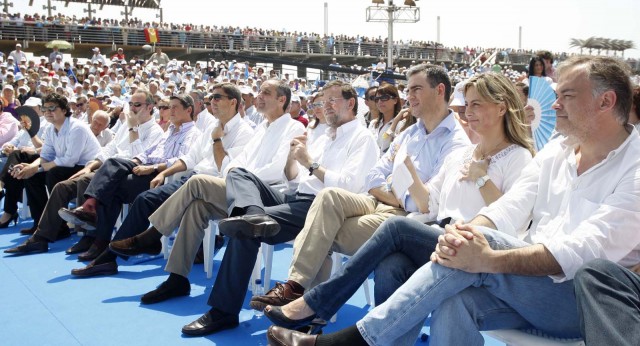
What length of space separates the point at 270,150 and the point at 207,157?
77cm

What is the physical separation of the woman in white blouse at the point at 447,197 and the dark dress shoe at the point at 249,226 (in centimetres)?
68

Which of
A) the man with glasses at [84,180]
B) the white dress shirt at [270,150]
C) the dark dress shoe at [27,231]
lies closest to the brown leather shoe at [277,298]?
the white dress shirt at [270,150]

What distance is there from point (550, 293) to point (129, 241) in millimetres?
3009

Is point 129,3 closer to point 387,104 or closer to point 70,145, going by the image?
point 70,145

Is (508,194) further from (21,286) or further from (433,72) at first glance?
(21,286)

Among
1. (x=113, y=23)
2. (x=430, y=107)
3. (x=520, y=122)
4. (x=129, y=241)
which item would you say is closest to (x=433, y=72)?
(x=430, y=107)

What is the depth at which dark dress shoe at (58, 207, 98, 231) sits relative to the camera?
457 centimetres

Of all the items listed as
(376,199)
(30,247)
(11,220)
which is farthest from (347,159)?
(11,220)

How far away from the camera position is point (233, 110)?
4.69 metres

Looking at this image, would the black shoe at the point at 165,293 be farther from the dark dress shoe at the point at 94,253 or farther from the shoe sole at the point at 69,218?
the shoe sole at the point at 69,218

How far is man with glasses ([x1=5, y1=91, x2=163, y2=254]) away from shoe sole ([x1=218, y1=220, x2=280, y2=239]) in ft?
7.86

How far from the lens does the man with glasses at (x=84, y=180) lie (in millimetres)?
5000

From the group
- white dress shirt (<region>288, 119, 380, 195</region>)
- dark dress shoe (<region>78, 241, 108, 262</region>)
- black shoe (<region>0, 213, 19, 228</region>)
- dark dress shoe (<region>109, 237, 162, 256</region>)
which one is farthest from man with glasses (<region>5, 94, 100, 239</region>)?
white dress shirt (<region>288, 119, 380, 195</region>)

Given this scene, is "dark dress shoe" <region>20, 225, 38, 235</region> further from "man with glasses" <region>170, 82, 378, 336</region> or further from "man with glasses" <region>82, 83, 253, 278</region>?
"man with glasses" <region>170, 82, 378, 336</region>
